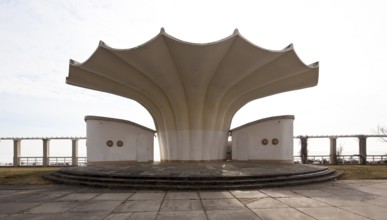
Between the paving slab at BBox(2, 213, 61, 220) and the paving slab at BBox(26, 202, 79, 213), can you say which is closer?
the paving slab at BBox(2, 213, 61, 220)

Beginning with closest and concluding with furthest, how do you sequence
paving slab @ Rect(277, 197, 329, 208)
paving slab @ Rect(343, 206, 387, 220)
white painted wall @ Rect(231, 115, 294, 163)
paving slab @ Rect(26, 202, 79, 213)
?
1. paving slab @ Rect(343, 206, 387, 220)
2. paving slab @ Rect(26, 202, 79, 213)
3. paving slab @ Rect(277, 197, 329, 208)
4. white painted wall @ Rect(231, 115, 294, 163)

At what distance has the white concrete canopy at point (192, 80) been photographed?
710 inches

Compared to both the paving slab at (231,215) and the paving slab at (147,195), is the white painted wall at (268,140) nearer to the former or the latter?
the paving slab at (147,195)

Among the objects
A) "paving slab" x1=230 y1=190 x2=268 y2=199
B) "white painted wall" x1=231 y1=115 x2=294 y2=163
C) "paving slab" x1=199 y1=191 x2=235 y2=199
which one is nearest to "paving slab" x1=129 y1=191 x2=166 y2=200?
"paving slab" x1=199 y1=191 x2=235 y2=199

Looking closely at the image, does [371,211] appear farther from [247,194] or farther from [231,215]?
[247,194]

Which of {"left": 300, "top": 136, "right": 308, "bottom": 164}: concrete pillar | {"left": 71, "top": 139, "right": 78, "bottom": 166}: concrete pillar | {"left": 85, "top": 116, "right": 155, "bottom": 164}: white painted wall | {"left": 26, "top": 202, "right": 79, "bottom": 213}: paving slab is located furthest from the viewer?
{"left": 300, "top": 136, "right": 308, "bottom": 164}: concrete pillar

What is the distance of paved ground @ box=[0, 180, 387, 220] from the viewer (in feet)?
25.5

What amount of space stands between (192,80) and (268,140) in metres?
7.62

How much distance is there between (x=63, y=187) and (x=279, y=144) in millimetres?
15543

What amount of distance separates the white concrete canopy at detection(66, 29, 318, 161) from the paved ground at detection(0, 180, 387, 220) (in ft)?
29.0

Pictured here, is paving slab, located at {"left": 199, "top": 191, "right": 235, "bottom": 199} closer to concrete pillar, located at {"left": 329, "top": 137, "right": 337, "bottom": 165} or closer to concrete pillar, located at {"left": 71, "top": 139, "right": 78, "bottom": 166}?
concrete pillar, located at {"left": 329, "top": 137, "right": 337, "bottom": 165}

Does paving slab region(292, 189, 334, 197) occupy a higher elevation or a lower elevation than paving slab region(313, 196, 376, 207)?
lower

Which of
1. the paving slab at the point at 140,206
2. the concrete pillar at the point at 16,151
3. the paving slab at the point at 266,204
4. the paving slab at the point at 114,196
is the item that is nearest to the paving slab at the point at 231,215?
the paving slab at the point at 266,204

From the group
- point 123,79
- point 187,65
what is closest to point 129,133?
point 123,79
